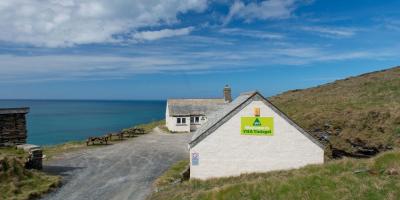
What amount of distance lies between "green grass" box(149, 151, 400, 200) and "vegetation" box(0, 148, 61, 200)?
9.05 m

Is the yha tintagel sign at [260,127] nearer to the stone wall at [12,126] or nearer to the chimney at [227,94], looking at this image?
the stone wall at [12,126]

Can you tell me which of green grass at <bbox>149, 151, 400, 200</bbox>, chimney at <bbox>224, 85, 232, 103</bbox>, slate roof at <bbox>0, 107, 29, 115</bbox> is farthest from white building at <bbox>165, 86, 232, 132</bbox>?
green grass at <bbox>149, 151, 400, 200</bbox>

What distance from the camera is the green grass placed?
16.2m

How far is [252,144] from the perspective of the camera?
2477 centimetres

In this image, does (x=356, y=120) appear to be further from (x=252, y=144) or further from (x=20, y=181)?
(x=20, y=181)

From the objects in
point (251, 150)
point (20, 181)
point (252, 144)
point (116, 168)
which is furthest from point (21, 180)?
point (252, 144)

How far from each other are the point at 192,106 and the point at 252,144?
3775cm

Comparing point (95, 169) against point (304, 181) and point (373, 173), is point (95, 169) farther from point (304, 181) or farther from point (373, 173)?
point (373, 173)

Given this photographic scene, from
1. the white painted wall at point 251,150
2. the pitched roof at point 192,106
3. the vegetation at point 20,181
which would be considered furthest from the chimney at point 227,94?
the vegetation at point 20,181

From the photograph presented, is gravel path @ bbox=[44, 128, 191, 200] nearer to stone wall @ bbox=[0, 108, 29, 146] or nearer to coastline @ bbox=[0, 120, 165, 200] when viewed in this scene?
coastline @ bbox=[0, 120, 165, 200]

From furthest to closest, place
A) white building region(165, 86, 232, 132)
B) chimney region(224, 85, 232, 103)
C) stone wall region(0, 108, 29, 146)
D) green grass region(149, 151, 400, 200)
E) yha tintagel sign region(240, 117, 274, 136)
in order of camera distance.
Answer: chimney region(224, 85, 232, 103)
white building region(165, 86, 232, 132)
stone wall region(0, 108, 29, 146)
yha tintagel sign region(240, 117, 274, 136)
green grass region(149, 151, 400, 200)

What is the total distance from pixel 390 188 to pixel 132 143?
111 ft

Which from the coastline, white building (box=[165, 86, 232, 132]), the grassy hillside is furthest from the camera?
white building (box=[165, 86, 232, 132])

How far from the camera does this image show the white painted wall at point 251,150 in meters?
24.4
